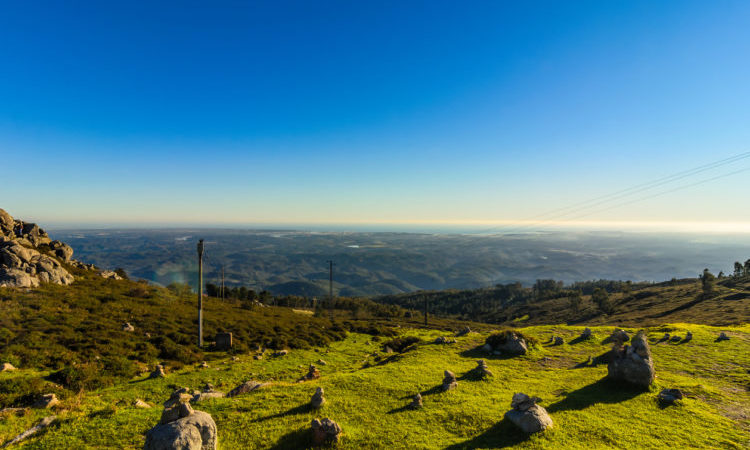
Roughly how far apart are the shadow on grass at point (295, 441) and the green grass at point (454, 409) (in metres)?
0.05

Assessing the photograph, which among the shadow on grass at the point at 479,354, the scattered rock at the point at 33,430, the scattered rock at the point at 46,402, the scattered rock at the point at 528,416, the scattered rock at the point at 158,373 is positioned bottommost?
the scattered rock at the point at 158,373

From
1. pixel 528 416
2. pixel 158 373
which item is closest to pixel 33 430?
pixel 158 373

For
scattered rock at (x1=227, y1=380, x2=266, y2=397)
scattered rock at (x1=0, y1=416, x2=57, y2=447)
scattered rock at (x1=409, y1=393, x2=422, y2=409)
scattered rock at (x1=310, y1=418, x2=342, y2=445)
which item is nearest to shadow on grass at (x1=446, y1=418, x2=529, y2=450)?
scattered rock at (x1=409, y1=393, x2=422, y2=409)

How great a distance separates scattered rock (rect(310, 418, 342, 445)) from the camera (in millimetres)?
11742

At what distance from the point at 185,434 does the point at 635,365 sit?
23.8 m

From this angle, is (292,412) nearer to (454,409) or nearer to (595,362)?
(454,409)

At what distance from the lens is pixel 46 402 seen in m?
16.5

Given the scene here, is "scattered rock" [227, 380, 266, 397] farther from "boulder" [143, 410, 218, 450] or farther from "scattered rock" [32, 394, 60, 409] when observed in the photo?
"scattered rock" [32, 394, 60, 409]

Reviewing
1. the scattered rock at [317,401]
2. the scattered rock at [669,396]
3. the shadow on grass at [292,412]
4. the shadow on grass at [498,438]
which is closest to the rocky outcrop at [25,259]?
the shadow on grass at [292,412]

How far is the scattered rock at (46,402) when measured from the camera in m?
16.3

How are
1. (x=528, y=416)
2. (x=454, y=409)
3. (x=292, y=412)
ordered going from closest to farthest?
(x=528, y=416) → (x=292, y=412) → (x=454, y=409)

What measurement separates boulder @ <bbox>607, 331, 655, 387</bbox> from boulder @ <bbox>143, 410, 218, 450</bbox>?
2256 centimetres

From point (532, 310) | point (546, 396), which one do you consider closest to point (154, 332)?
point (546, 396)

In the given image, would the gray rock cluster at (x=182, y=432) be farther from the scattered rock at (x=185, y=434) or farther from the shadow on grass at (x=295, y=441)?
the shadow on grass at (x=295, y=441)
